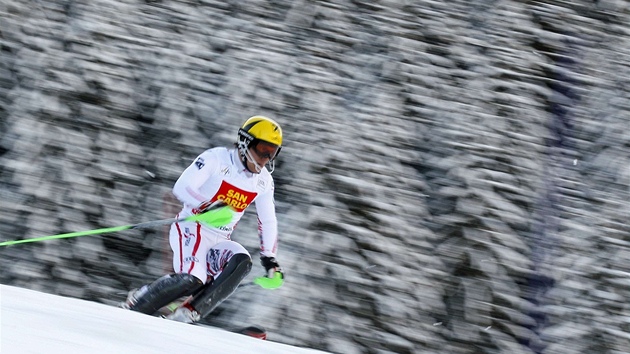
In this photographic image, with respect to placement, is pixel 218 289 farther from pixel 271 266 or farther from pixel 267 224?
pixel 267 224

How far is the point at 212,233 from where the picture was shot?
618 centimetres

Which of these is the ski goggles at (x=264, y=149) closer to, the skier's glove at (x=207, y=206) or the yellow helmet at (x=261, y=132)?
the yellow helmet at (x=261, y=132)

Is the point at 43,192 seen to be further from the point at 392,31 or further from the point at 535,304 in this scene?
the point at 535,304

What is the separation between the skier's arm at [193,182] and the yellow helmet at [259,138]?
0.87 ft

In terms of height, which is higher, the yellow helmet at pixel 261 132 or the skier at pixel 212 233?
the yellow helmet at pixel 261 132

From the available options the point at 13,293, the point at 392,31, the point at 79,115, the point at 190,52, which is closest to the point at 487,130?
the point at 392,31

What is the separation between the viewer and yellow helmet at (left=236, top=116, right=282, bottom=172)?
19.9 feet

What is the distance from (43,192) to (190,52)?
1960 mm

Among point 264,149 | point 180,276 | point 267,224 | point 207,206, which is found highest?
point 264,149

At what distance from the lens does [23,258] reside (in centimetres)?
845

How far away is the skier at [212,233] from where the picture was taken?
5.86m

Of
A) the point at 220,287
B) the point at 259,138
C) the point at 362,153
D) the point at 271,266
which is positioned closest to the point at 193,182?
the point at 259,138

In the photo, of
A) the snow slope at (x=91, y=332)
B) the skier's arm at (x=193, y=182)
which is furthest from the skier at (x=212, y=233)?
the snow slope at (x=91, y=332)

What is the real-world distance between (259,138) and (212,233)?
2.49 ft
